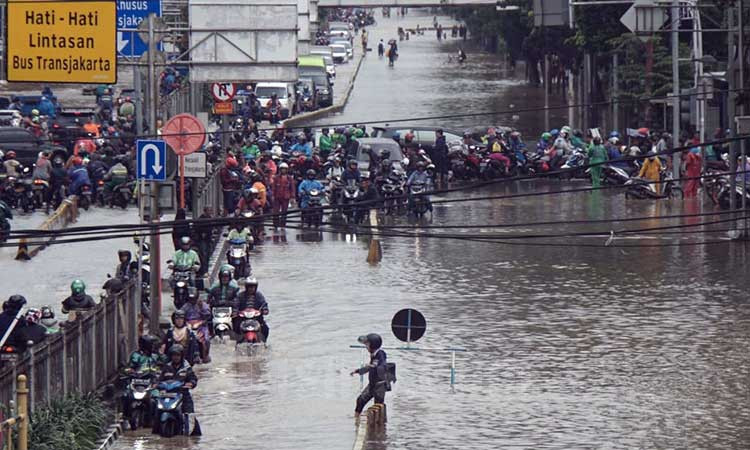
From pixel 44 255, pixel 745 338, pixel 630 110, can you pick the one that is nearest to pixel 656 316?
pixel 745 338

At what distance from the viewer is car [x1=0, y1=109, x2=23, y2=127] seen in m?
53.0

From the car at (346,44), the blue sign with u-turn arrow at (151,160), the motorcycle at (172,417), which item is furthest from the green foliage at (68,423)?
the car at (346,44)

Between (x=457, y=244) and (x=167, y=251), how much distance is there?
18.3 feet

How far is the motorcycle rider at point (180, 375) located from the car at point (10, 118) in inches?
1207

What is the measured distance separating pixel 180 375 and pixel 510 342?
20.8 ft

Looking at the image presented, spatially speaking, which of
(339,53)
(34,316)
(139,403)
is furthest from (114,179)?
(339,53)

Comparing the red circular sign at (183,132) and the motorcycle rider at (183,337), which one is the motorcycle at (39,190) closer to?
the red circular sign at (183,132)

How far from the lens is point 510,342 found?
26.6m

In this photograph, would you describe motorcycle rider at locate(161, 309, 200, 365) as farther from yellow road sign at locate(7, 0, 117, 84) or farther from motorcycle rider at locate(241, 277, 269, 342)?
yellow road sign at locate(7, 0, 117, 84)

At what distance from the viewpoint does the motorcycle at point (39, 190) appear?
40.4 m

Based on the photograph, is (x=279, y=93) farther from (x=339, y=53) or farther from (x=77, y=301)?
(x=77, y=301)

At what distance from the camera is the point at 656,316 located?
1124 inches

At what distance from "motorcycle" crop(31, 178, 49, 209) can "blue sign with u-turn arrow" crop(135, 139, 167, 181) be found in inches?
576

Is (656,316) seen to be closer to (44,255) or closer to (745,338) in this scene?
(745,338)
